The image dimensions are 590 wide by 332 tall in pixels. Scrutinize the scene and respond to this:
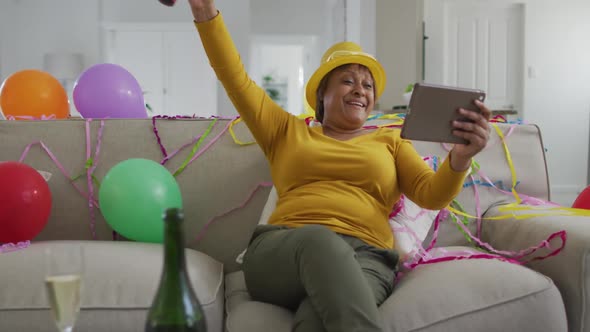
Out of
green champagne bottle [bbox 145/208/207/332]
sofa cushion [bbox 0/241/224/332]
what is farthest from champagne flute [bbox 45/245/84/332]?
sofa cushion [bbox 0/241/224/332]

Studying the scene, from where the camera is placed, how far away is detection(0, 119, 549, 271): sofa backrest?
188 cm

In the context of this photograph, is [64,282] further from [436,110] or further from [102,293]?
[436,110]

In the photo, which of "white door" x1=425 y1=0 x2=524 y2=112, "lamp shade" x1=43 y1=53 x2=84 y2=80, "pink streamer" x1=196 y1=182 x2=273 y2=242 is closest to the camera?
"pink streamer" x1=196 y1=182 x2=273 y2=242

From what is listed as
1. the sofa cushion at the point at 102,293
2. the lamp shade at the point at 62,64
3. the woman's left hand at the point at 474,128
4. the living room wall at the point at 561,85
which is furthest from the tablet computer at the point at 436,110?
the lamp shade at the point at 62,64

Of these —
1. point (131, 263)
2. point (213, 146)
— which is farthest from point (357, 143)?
point (131, 263)

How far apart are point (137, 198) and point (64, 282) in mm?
978

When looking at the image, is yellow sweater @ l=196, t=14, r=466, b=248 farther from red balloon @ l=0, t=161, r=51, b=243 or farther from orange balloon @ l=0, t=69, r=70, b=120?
orange balloon @ l=0, t=69, r=70, b=120

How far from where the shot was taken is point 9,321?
133 cm

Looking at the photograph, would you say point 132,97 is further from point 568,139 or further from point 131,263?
point 568,139

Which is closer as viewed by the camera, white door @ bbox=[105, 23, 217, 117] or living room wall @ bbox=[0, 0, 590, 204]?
living room wall @ bbox=[0, 0, 590, 204]

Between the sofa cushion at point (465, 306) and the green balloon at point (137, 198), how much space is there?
1.48ft

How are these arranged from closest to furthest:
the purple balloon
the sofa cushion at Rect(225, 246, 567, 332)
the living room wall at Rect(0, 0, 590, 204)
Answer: the sofa cushion at Rect(225, 246, 567, 332) < the purple balloon < the living room wall at Rect(0, 0, 590, 204)

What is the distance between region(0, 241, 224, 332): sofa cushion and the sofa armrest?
847 millimetres

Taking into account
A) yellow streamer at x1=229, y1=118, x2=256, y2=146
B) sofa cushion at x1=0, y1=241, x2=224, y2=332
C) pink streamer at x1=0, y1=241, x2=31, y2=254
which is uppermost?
yellow streamer at x1=229, y1=118, x2=256, y2=146
